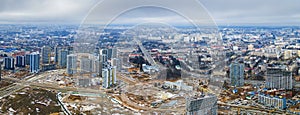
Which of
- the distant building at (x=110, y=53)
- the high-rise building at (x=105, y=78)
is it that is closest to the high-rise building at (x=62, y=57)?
the distant building at (x=110, y=53)

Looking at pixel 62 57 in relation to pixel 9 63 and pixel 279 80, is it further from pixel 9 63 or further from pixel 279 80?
pixel 279 80

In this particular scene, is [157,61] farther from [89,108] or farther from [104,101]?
[89,108]

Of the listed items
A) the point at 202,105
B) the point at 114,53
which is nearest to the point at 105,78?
the point at 114,53

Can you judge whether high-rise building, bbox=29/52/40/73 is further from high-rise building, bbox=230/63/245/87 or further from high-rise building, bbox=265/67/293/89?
high-rise building, bbox=265/67/293/89

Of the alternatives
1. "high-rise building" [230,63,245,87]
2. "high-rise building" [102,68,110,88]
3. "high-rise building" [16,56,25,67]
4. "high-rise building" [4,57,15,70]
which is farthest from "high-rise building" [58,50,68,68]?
"high-rise building" [230,63,245,87]

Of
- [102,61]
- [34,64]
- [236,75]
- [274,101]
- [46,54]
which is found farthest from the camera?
[46,54]

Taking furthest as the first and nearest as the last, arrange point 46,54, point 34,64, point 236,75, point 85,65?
1. point 46,54
2. point 34,64
3. point 236,75
4. point 85,65

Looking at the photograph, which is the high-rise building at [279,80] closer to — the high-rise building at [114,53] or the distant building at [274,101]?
the distant building at [274,101]

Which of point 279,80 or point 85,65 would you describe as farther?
point 279,80
